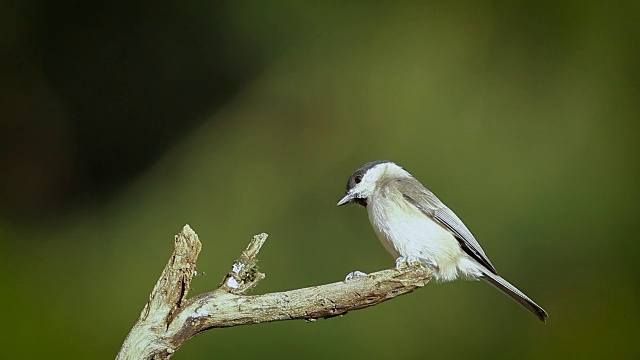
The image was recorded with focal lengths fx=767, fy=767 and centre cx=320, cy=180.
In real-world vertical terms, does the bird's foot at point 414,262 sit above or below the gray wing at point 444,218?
below

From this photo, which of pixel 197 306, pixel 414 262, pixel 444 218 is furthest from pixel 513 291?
pixel 197 306

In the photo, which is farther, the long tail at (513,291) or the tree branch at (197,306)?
the long tail at (513,291)

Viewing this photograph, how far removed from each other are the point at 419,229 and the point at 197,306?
0.69 m

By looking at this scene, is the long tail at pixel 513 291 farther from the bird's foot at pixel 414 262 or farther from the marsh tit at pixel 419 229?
the bird's foot at pixel 414 262

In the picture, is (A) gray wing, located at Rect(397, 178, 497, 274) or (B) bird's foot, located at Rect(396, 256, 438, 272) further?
(A) gray wing, located at Rect(397, 178, 497, 274)

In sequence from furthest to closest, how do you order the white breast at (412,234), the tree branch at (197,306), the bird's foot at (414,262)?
the white breast at (412,234)
the bird's foot at (414,262)
the tree branch at (197,306)

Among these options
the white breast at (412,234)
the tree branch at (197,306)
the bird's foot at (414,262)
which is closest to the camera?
the tree branch at (197,306)

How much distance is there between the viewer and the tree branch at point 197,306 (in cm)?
147

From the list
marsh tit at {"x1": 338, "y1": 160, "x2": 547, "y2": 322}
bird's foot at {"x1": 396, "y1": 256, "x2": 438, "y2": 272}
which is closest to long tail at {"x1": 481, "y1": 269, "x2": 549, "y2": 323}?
marsh tit at {"x1": 338, "y1": 160, "x2": 547, "y2": 322}

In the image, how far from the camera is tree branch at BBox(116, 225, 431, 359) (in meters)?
1.47

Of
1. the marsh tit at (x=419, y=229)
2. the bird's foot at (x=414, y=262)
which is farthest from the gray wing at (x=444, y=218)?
the bird's foot at (x=414, y=262)

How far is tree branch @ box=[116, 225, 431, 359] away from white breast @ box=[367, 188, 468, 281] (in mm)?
417

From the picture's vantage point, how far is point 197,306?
4.85 feet

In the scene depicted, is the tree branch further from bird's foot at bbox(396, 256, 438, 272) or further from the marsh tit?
the marsh tit
